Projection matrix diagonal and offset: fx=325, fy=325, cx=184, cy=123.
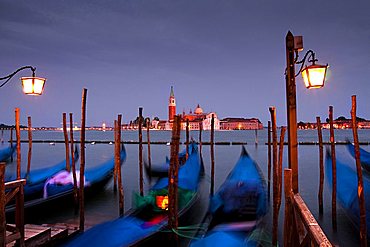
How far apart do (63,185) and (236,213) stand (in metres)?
4.18

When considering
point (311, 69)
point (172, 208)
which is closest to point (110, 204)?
point (172, 208)

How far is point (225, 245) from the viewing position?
2.86m

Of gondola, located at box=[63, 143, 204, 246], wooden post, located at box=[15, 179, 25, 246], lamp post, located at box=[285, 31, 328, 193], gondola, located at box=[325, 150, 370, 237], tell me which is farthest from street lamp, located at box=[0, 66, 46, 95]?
gondola, located at box=[325, 150, 370, 237]

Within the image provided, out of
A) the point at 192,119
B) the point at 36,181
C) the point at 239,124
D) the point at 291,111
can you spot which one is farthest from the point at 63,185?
the point at 239,124

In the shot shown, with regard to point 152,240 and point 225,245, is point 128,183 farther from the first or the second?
point 225,245

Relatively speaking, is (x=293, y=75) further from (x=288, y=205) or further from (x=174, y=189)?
(x=174, y=189)

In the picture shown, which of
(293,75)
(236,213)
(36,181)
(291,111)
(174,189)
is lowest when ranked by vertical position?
(236,213)

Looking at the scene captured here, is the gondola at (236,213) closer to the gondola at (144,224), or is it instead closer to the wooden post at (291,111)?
the gondola at (144,224)

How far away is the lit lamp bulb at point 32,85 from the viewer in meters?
3.57

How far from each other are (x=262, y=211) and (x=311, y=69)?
9.37 ft

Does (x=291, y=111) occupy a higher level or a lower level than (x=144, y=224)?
higher

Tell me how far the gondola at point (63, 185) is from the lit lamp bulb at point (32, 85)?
233cm

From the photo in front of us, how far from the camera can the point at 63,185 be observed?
7074 millimetres

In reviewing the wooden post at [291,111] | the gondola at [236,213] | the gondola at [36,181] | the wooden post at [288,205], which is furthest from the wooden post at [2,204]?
the gondola at [36,181]
